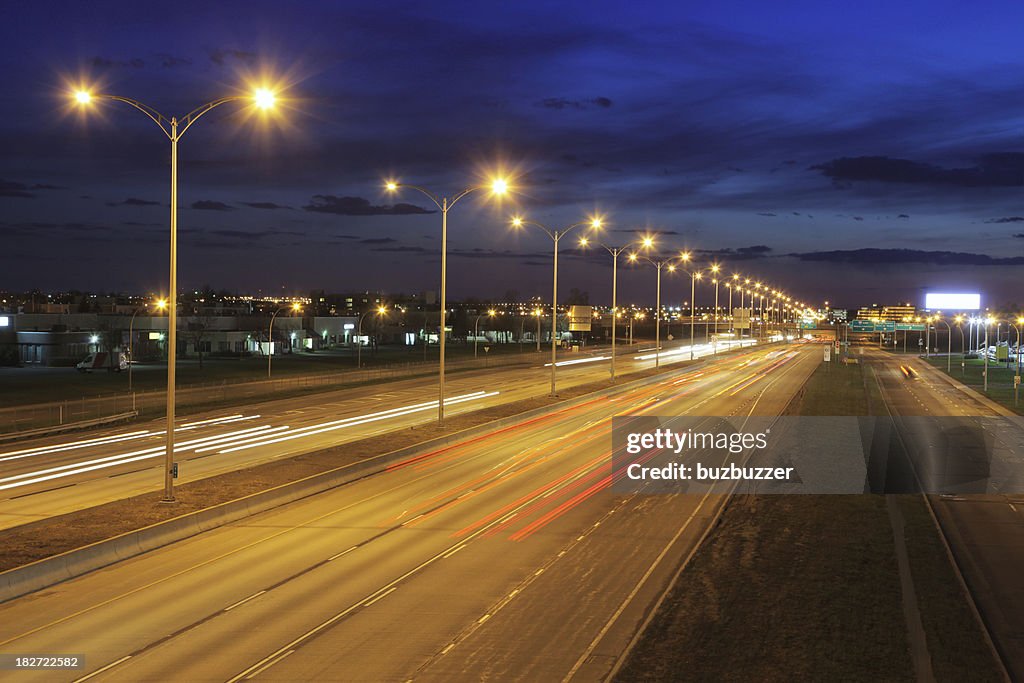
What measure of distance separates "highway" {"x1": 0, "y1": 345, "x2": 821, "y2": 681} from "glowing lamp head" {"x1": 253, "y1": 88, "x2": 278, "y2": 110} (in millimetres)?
9779

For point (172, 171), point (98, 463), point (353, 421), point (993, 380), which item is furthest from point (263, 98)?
point (993, 380)

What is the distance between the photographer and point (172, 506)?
2100 cm

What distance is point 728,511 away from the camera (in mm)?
22172

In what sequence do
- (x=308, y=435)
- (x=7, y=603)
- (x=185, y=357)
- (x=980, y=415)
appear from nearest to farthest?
(x=7, y=603) < (x=308, y=435) < (x=980, y=415) < (x=185, y=357)

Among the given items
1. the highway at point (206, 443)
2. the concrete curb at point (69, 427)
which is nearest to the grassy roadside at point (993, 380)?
the highway at point (206, 443)

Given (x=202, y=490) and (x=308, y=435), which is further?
(x=308, y=435)

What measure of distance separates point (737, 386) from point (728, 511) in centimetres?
4434

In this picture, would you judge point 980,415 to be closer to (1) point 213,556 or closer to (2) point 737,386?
(2) point 737,386

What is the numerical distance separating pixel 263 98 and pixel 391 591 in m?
12.3

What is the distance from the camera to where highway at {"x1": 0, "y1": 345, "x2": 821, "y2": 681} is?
1191 centimetres

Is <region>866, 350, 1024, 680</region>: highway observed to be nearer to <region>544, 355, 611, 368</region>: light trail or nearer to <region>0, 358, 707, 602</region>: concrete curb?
<region>0, 358, 707, 602</region>: concrete curb

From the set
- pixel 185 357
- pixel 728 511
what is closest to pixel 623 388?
pixel 728 511

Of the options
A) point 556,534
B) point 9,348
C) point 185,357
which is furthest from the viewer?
point 185,357

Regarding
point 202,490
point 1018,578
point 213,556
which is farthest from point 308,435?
point 1018,578
